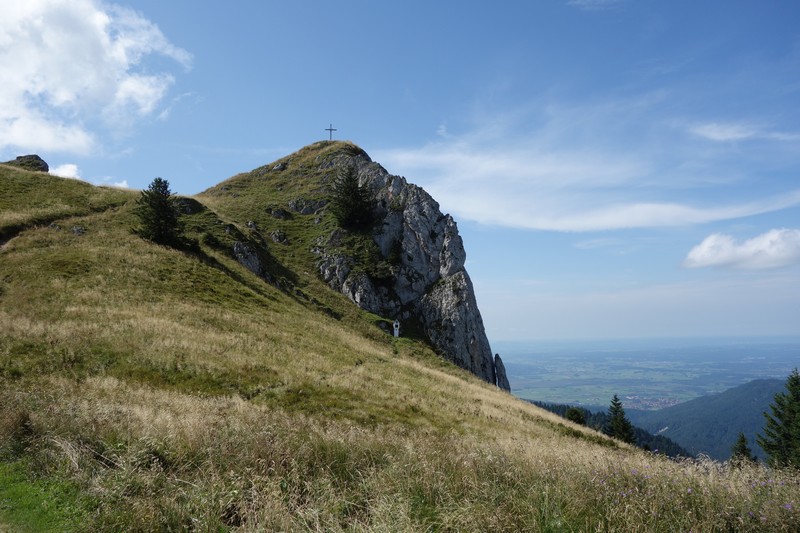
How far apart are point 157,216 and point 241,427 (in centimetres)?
3957

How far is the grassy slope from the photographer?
6.05m

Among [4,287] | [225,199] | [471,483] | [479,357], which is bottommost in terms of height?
[479,357]

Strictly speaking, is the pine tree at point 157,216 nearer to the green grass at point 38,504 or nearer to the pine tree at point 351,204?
the pine tree at point 351,204

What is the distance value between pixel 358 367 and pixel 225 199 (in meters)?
56.4

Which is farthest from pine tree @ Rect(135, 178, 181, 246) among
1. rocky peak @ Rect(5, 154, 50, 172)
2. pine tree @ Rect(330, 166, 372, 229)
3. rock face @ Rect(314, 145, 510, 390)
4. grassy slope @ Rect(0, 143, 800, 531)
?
rocky peak @ Rect(5, 154, 50, 172)

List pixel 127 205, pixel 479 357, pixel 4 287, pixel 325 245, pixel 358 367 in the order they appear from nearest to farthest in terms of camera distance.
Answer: pixel 4 287, pixel 358 367, pixel 127 205, pixel 479 357, pixel 325 245

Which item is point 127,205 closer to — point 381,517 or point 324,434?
point 324,434

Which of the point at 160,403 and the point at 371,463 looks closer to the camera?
the point at 371,463

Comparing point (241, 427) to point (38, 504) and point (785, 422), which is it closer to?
point (38, 504)

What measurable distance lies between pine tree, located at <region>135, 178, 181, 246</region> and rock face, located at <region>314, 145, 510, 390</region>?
21.0 meters

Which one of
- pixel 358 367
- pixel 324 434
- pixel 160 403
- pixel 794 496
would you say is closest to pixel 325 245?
pixel 358 367

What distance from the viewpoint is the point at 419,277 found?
201 feet

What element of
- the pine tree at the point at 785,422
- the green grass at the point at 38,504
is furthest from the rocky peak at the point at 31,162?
the pine tree at the point at 785,422

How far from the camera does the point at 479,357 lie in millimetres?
56469
